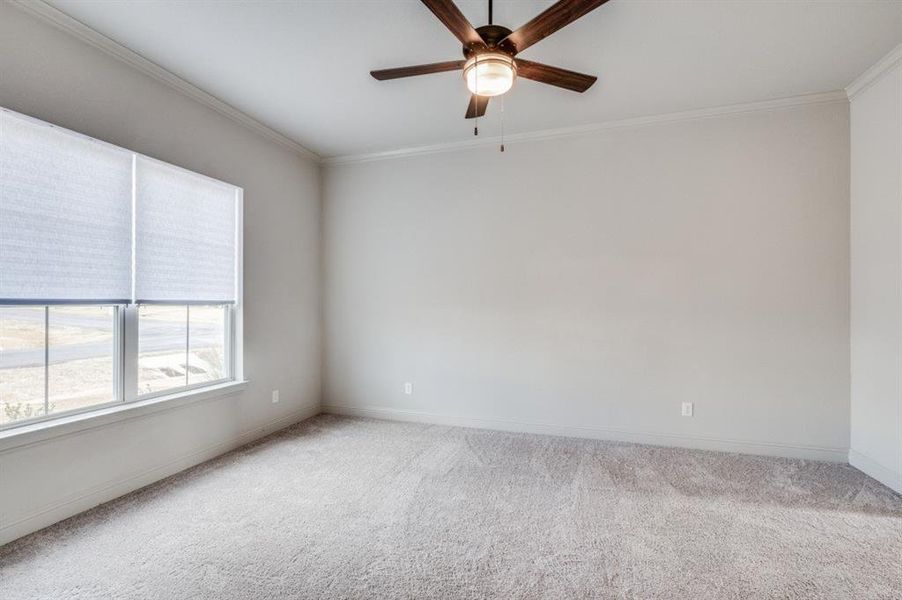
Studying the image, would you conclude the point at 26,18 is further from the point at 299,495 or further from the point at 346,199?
the point at 299,495

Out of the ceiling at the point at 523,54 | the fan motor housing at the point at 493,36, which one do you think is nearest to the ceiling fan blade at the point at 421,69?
the fan motor housing at the point at 493,36

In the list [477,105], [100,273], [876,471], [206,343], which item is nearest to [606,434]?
[876,471]

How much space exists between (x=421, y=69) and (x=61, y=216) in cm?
219

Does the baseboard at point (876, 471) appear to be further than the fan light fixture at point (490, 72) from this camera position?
Yes

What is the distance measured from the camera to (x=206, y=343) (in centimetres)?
335

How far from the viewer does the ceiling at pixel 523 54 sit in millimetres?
2250

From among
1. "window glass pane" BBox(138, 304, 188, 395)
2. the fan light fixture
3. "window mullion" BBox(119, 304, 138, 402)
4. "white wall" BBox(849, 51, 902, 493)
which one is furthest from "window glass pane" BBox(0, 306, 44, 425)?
"white wall" BBox(849, 51, 902, 493)

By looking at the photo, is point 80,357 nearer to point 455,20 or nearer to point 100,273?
point 100,273

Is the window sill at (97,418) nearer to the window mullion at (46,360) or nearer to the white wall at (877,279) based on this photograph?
the window mullion at (46,360)

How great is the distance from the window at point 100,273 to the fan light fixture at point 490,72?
7.63 ft

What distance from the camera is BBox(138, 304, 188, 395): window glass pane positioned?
110 inches

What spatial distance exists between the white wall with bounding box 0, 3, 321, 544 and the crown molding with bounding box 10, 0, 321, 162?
0.04m

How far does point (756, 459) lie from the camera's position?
127 inches

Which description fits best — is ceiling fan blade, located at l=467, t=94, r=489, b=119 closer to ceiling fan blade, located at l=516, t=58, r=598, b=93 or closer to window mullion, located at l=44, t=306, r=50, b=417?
ceiling fan blade, located at l=516, t=58, r=598, b=93
